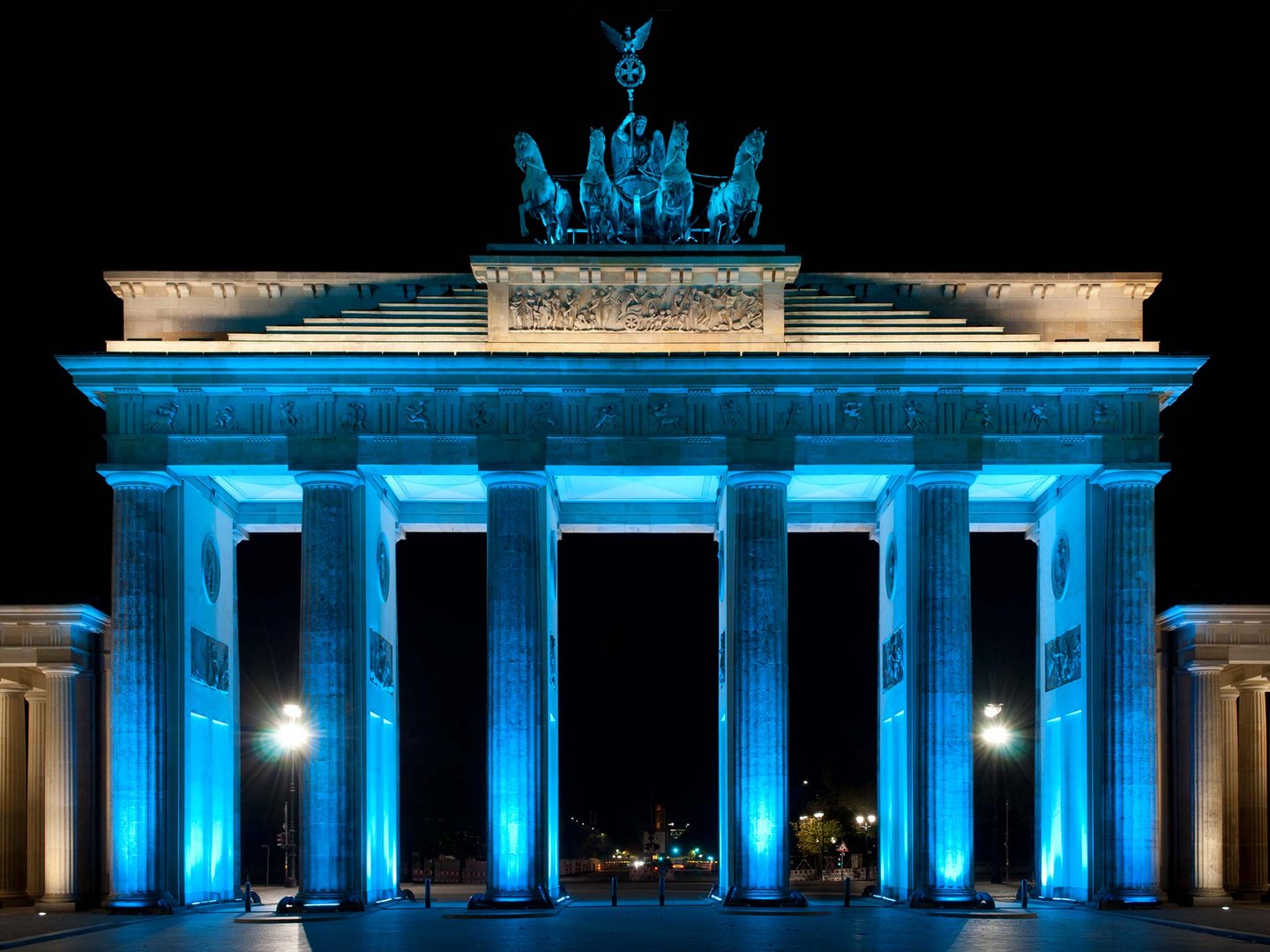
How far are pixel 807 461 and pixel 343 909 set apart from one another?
19.7m

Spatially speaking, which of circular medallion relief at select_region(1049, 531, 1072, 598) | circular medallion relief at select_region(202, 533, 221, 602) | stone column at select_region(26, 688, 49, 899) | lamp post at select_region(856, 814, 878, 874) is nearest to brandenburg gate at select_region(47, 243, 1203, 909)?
circular medallion relief at select_region(1049, 531, 1072, 598)

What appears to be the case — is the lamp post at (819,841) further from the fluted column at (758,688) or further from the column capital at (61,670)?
the column capital at (61,670)

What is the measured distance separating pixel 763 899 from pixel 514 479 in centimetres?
1490

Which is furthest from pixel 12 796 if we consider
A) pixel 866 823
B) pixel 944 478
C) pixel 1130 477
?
pixel 866 823

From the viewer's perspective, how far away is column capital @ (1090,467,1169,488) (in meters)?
54.4

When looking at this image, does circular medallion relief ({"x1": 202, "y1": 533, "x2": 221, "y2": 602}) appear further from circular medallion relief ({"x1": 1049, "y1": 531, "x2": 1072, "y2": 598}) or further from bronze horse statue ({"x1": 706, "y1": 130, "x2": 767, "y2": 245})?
circular medallion relief ({"x1": 1049, "y1": 531, "x2": 1072, "y2": 598})

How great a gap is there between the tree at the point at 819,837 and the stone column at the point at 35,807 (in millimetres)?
57113

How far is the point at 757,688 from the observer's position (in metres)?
54.3

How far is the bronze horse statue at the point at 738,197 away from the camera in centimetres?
5597

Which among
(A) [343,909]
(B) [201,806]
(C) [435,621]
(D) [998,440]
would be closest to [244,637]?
(C) [435,621]

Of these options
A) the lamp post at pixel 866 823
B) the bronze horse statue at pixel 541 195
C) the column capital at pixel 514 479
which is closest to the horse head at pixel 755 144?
the bronze horse statue at pixel 541 195

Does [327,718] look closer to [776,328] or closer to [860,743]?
[776,328]

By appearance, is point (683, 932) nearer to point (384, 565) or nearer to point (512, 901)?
point (512, 901)

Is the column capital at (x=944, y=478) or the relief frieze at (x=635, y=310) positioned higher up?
the relief frieze at (x=635, y=310)
